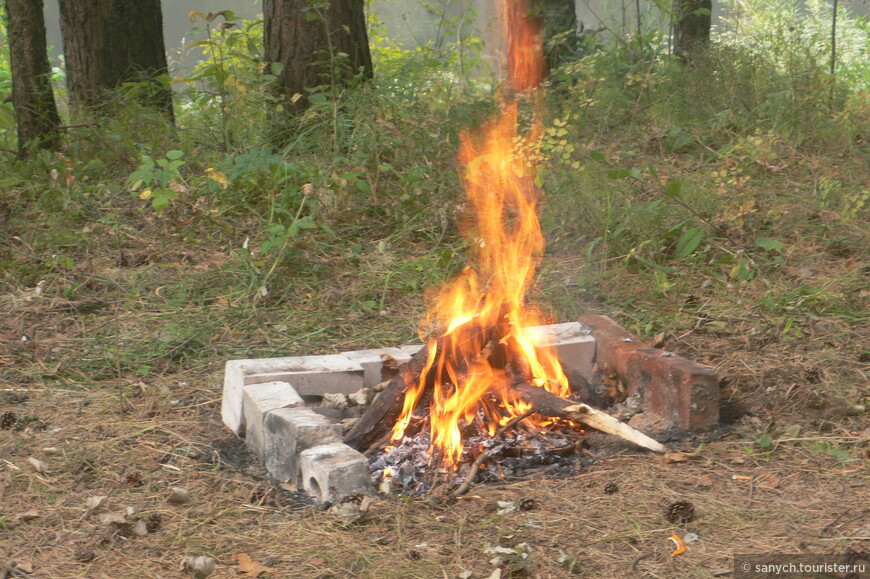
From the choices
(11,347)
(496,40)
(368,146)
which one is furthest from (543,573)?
(496,40)

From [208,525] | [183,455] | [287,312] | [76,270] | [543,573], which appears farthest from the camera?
[76,270]

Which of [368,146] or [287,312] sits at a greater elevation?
[368,146]

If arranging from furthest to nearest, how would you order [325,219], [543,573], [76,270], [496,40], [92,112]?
[496,40] < [92,112] < [325,219] < [76,270] < [543,573]

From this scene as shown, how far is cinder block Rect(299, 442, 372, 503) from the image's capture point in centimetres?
301

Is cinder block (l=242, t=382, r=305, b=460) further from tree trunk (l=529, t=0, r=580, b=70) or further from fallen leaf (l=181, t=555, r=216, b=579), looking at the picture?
tree trunk (l=529, t=0, r=580, b=70)

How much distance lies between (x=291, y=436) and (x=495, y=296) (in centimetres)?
115

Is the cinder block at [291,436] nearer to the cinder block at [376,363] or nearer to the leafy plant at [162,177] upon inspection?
the cinder block at [376,363]

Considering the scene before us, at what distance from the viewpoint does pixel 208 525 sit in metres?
2.97

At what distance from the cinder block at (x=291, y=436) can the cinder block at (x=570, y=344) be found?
1.12m

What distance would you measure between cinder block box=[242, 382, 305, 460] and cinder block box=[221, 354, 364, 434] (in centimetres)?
7

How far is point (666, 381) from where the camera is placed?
11.8ft

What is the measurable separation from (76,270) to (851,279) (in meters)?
4.33

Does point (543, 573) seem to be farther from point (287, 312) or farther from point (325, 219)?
point (325, 219)

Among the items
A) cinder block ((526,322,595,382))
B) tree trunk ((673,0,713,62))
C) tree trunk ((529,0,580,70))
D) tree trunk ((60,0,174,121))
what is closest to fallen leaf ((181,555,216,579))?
cinder block ((526,322,595,382))
